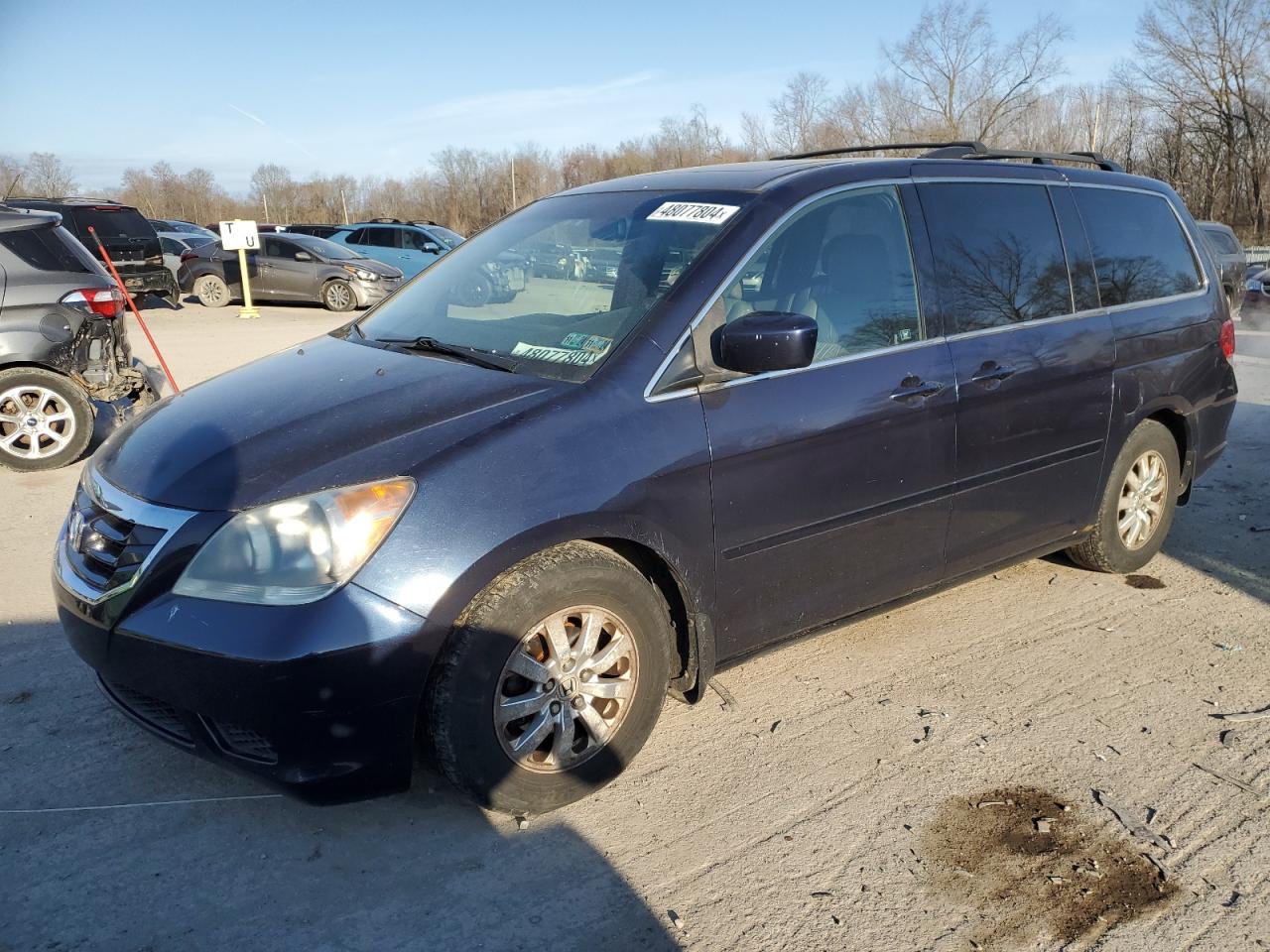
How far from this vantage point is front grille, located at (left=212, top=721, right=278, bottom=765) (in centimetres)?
277

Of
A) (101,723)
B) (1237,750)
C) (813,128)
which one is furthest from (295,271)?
(813,128)

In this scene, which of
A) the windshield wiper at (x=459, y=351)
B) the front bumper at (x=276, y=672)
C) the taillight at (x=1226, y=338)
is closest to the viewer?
the front bumper at (x=276, y=672)

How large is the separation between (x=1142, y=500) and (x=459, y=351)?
3448 mm

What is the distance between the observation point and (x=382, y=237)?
2336 cm

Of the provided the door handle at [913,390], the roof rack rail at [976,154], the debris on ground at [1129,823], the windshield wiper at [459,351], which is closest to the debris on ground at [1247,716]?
the debris on ground at [1129,823]

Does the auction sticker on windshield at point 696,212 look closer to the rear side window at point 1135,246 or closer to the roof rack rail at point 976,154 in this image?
the roof rack rail at point 976,154

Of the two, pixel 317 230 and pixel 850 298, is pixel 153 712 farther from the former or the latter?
pixel 317 230

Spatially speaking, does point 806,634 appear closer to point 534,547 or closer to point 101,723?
point 534,547

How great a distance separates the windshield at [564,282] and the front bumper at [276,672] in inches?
40.7

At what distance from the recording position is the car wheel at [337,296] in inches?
766

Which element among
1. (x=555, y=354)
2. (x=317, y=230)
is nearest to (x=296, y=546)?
(x=555, y=354)

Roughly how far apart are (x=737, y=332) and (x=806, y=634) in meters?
1.18

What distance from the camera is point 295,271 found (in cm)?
1955

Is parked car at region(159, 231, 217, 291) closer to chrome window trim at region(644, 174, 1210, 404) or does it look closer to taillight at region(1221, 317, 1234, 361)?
chrome window trim at region(644, 174, 1210, 404)
